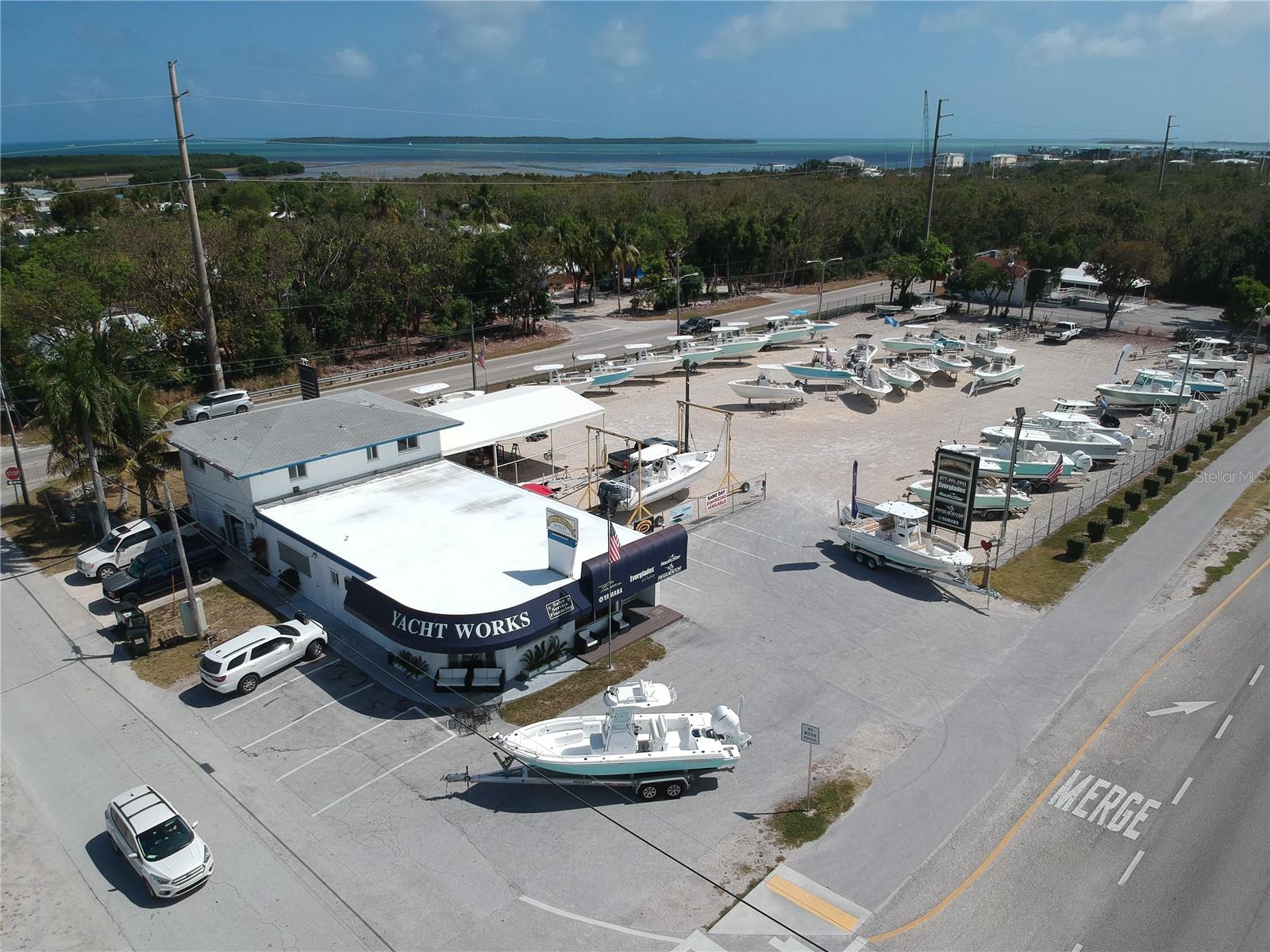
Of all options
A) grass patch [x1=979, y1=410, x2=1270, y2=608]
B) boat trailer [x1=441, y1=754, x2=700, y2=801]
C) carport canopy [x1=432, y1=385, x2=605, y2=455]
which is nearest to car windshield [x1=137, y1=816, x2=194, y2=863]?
boat trailer [x1=441, y1=754, x2=700, y2=801]

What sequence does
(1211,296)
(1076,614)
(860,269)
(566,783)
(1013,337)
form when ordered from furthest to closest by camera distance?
(860,269)
(1211,296)
(1013,337)
(1076,614)
(566,783)

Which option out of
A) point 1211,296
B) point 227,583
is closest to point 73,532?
point 227,583

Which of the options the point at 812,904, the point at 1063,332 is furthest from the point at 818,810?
the point at 1063,332

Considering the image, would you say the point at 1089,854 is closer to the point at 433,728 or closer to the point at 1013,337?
the point at 433,728

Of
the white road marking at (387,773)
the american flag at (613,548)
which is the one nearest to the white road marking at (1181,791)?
the american flag at (613,548)

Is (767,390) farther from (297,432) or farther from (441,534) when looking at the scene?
(297,432)

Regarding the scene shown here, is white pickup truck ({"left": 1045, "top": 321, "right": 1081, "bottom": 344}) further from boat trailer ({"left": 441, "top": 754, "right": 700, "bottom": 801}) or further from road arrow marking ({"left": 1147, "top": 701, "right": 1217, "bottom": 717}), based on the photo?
boat trailer ({"left": 441, "top": 754, "right": 700, "bottom": 801})

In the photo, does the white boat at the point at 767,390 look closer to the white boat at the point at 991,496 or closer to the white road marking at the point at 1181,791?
the white boat at the point at 991,496
